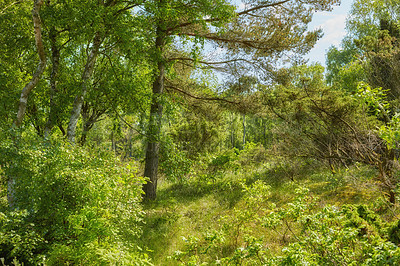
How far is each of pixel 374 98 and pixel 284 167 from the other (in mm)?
7215

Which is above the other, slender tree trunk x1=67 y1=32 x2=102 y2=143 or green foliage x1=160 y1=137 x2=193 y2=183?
slender tree trunk x1=67 y1=32 x2=102 y2=143

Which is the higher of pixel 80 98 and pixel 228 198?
pixel 80 98

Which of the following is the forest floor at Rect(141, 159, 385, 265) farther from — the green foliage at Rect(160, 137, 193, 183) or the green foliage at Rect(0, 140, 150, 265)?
the green foliage at Rect(0, 140, 150, 265)

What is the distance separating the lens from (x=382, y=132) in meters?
2.91

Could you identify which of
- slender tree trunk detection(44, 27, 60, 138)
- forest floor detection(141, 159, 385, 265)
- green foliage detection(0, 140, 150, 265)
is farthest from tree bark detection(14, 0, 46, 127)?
forest floor detection(141, 159, 385, 265)

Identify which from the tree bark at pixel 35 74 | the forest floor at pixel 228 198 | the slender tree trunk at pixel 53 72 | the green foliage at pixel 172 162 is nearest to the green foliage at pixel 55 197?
the forest floor at pixel 228 198

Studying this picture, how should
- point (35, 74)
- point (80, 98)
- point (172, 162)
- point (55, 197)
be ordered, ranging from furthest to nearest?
point (172, 162)
point (80, 98)
point (35, 74)
point (55, 197)

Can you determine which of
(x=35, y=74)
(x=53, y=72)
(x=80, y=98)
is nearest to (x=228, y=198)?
(x=80, y=98)

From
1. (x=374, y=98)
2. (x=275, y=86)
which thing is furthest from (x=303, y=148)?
(x=374, y=98)

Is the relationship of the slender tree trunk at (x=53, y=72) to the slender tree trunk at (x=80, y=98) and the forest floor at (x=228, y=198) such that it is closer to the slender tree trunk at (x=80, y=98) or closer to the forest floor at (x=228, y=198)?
the slender tree trunk at (x=80, y=98)

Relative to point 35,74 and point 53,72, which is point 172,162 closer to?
point 35,74

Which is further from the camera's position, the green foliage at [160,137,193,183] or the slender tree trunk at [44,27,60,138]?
the green foliage at [160,137,193,183]

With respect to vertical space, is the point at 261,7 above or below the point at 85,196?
above

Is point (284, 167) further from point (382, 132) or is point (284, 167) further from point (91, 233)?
point (91, 233)
